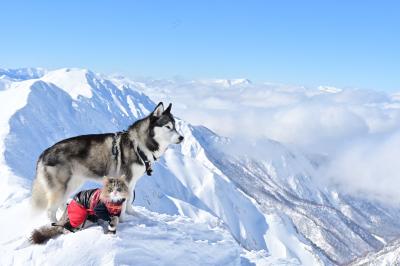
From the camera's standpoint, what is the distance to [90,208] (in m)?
16.7

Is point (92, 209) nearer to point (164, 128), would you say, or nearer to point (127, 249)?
point (127, 249)

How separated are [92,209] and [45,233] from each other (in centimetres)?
216

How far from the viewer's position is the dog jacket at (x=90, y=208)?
Answer: 1616cm

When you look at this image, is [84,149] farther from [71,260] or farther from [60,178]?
[71,260]

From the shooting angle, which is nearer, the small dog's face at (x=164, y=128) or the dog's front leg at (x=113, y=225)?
the dog's front leg at (x=113, y=225)

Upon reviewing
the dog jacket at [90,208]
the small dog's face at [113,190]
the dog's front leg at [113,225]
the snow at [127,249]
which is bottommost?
the snow at [127,249]

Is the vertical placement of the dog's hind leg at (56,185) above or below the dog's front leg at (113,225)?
above

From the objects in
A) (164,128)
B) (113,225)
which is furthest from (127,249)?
(164,128)

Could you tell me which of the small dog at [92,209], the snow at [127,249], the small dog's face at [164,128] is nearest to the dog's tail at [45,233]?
the small dog at [92,209]

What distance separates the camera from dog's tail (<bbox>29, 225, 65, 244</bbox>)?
17312 mm

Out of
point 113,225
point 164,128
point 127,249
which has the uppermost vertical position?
point 164,128

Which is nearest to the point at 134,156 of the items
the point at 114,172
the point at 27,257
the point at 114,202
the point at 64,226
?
the point at 114,172

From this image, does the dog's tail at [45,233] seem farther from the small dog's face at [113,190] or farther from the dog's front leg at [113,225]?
the small dog's face at [113,190]

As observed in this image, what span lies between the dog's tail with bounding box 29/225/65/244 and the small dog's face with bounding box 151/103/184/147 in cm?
465
